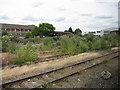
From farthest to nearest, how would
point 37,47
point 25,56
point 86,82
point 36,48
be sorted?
point 37,47, point 36,48, point 25,56, point 86,82

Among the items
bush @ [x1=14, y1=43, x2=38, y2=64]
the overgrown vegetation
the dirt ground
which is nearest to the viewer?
the dirt ground

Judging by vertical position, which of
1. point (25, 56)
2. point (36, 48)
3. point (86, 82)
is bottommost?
point (86, 82)

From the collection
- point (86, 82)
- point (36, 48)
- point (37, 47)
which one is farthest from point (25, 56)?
point (37, 47)

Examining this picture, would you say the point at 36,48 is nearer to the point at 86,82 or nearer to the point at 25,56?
the point at 25,56

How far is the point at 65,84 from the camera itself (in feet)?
17.1

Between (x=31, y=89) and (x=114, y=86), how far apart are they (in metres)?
3.30

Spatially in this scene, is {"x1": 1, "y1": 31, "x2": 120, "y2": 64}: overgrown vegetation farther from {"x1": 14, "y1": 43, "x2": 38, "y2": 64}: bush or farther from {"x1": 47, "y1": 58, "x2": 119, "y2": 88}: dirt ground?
{"x1": 47, "y1": 58, "x2": 119, "y2": 88}: dirt ground

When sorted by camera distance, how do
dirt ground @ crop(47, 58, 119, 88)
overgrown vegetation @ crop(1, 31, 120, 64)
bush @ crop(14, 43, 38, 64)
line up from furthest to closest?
overgrown vegetation @ crop(1, 31, 120, 64), bush @ crop(14, 43, 38, 64), dirt ground @ crop(47, 58, 119, 88)

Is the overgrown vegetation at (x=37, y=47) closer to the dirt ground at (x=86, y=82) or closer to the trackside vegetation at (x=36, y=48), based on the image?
the trackside vegetation at (x=36, y=48)

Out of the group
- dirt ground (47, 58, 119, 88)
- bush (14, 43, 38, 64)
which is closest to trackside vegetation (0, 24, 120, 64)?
bush (14, 43, 38, 64)

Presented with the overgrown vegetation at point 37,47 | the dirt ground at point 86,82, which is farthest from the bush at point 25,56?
the dirt ground at point 86,82

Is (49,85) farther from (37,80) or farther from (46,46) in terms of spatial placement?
(46,46)

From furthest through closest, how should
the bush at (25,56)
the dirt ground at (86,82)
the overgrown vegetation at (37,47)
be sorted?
the overgrown vegetation at (37,47) < the bush at (25,56) < the dirt ground at (86,82)

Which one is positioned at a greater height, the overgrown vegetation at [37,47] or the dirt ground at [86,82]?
the overgrown vegetation at [37,47]
